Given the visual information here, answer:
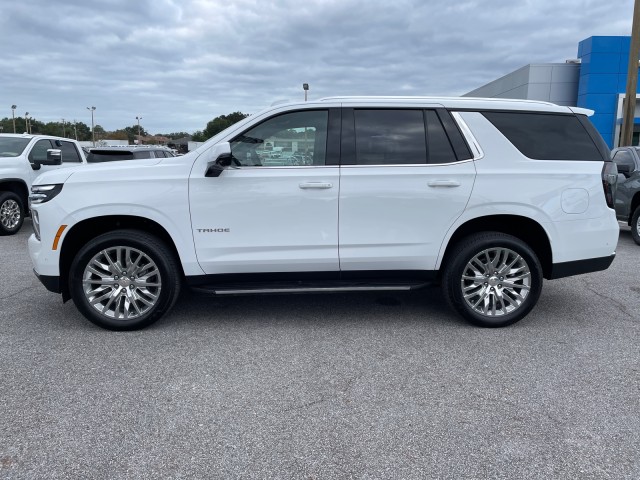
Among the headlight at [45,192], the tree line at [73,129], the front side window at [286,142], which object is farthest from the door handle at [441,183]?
the tree line at [73,129]

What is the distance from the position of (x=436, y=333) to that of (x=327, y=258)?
1145mm

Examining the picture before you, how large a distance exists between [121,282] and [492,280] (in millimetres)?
3203

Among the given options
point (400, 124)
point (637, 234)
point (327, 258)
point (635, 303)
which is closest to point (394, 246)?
point (327, 258)

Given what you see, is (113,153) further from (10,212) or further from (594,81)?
(594,81)

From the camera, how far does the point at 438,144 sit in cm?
446

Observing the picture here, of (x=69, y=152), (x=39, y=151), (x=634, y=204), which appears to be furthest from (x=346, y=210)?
(x=69, y=152)

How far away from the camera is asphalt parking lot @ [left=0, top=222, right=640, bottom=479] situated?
8.52ft

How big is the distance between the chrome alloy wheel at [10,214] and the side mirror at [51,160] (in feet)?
2.74

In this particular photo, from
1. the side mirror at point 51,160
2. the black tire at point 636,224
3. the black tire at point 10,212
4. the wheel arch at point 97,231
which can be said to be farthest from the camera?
the black tire at point 10,212

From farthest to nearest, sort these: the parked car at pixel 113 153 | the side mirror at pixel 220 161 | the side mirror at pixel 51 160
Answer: the parked car at pixel 113 153 < the side mirror at pixel 51 160 < the side mirror at pixel 220 161

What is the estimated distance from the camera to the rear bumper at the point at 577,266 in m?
4.56

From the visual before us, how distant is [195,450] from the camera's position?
2688 mm

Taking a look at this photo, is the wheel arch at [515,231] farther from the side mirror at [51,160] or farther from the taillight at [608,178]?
the side mirror at [51,160]

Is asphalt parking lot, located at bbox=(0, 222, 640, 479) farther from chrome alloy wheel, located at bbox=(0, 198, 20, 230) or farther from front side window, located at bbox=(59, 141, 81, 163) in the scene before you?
front side window, located at bbox=(59, 141, 81, 163)
